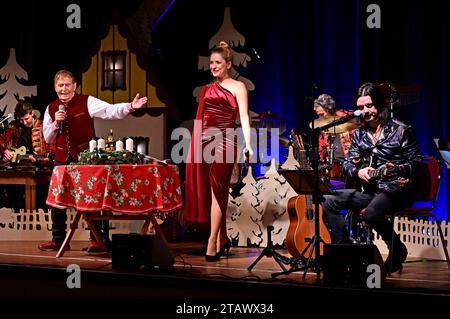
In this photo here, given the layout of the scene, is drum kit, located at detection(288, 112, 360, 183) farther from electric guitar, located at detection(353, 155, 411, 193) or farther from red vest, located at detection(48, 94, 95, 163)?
red vest, located at detection(48, 94, 95, 163)

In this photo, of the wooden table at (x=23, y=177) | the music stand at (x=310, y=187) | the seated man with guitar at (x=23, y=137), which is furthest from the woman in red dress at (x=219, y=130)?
the seated man with guitar at (x=23, y=137)

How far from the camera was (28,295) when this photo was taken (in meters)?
5.47

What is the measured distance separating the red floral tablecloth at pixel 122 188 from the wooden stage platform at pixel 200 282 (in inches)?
18.7

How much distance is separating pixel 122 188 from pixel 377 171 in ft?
6.39

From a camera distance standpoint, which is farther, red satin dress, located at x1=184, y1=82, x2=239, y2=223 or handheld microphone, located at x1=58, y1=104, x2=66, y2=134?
handheld microphone, located at x1=58, y1=104, x2=66, y2=134

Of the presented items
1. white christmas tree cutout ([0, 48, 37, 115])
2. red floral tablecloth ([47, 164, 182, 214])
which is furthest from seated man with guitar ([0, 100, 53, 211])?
red floral tablecloth ([47, 164, 182, 214])

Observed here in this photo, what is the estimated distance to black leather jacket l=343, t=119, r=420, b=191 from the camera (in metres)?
5.11

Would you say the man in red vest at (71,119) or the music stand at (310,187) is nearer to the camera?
the music stand at (310,187)

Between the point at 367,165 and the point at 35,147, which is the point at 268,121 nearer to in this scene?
the point at 367,165

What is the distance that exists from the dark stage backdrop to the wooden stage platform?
2.05m

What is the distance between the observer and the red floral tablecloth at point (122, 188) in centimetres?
555

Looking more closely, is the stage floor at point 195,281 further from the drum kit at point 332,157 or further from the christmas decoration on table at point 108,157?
the drum kit at point 332,157

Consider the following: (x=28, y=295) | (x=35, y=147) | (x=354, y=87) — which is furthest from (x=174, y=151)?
(x=28, y=295)

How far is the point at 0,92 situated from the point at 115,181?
16.0 ft
